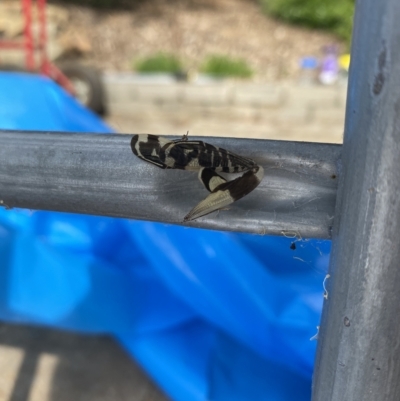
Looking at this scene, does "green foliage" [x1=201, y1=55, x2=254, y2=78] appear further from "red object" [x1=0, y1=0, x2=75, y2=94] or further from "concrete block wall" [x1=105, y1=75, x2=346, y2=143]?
"red object" [x1=0, y1=0, x2=75, y2=94]

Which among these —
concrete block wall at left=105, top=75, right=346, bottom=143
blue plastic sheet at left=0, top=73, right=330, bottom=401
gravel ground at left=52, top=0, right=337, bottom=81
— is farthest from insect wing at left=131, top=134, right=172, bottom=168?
gravel ground at left=52, top=0, right=337, bottom=81

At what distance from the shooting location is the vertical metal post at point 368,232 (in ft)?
1.15

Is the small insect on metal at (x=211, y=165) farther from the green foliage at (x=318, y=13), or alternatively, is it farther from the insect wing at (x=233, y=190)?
the green foliage at (x=318, y=13)

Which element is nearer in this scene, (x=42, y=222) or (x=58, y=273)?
(x=58, y=273)

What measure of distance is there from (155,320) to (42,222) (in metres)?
0.53

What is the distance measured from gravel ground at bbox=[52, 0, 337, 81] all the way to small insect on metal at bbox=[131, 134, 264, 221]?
4239mm

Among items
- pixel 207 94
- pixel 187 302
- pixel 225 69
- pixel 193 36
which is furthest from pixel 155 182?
pixel 193 36

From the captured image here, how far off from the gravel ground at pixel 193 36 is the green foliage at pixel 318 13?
0.36 ft

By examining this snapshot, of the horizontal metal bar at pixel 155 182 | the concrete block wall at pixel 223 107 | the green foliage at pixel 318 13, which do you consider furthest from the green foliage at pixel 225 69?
the horizontal metal bar at pixel 155 182

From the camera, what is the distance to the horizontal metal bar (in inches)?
17.8

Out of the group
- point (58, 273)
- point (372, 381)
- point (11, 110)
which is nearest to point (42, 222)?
point (58, 273)

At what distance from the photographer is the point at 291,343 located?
50.3 inches

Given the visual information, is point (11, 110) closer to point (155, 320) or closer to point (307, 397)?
point (155, 320)

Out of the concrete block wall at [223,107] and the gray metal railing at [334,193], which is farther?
the concrete block wall at [223,107]
